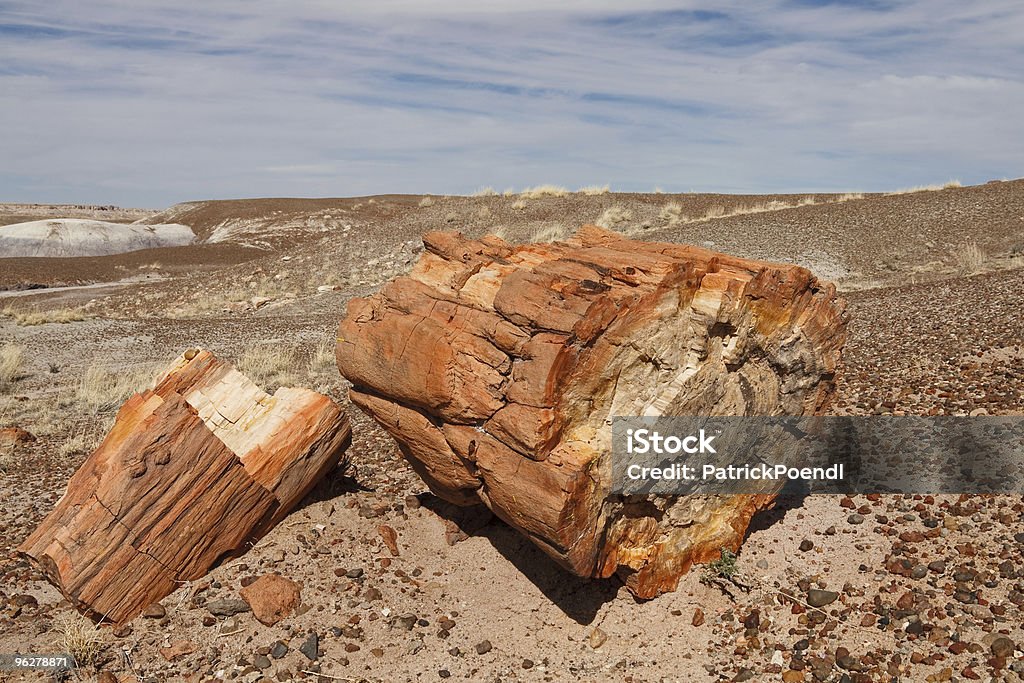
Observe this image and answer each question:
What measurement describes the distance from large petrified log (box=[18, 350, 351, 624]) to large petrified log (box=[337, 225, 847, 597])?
0.67 m

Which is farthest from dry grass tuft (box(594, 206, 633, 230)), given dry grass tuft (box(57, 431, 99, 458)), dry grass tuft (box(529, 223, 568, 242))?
dry grass tuft (box(57, 431, 99, 458))

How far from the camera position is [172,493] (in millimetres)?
5156

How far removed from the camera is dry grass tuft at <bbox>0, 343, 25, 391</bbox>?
1262 cm

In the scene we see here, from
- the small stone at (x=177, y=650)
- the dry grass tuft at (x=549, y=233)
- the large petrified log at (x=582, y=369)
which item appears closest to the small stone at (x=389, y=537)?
the large petrified log at (x=582, y=369)

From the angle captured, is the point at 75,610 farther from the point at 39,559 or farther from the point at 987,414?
the point at 987,414

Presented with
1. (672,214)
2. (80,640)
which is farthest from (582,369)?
(672,214)

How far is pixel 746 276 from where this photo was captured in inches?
195

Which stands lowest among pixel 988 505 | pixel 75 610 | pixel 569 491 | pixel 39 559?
pixel 75 610

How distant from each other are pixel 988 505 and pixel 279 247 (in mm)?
39822

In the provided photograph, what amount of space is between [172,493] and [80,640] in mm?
979

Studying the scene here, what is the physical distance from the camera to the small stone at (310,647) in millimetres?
4727

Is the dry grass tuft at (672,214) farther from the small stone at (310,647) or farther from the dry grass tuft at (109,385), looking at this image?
the small stone at (310,647)

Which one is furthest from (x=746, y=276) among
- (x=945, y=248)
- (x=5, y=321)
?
(x=5, y=321)

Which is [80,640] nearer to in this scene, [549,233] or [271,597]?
[271,597]
